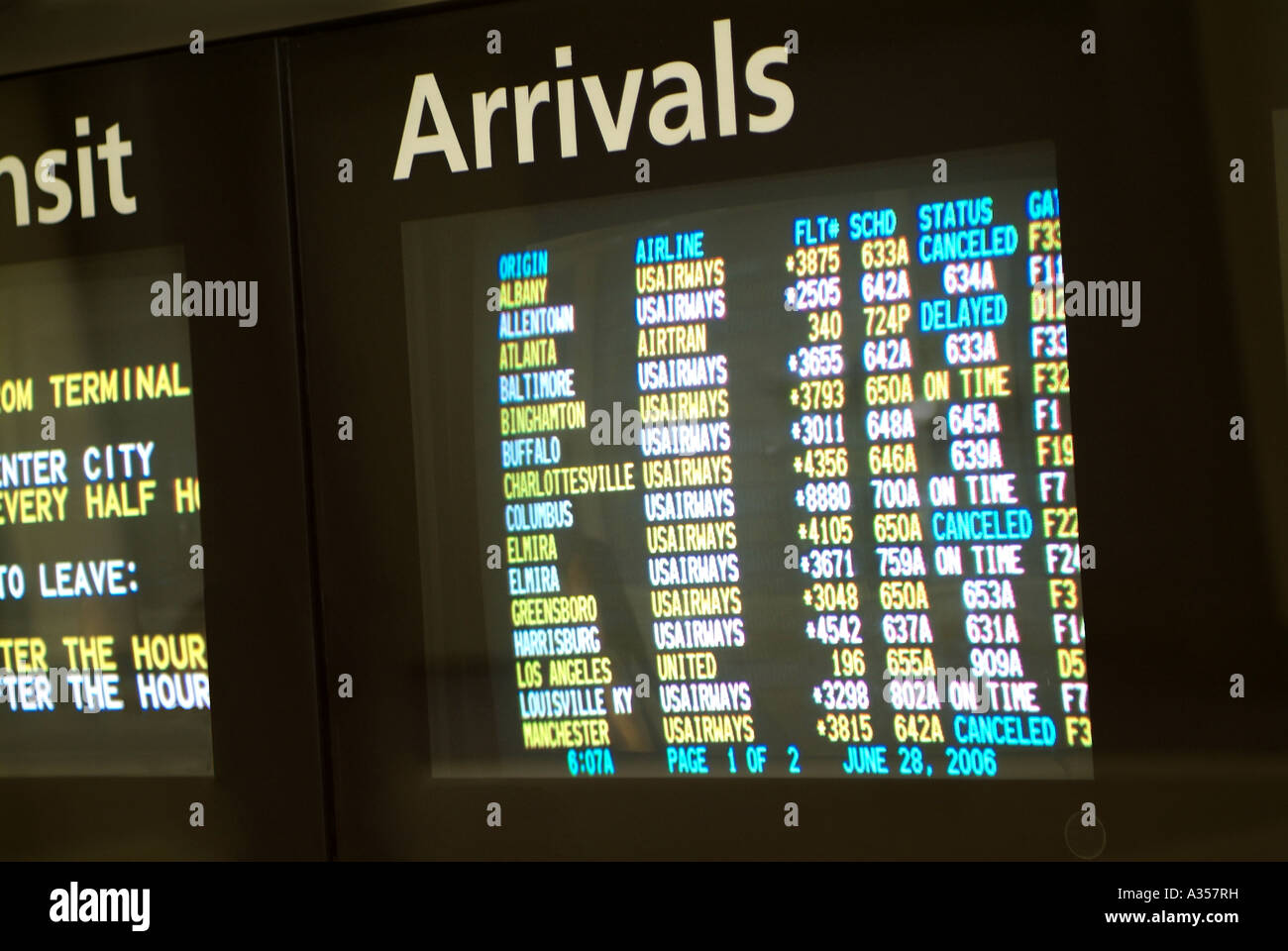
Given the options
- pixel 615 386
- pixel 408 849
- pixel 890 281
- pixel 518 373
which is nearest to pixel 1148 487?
pixel 890 281

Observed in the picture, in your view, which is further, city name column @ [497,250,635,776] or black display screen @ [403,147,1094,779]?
city name column @ [497,250,635,776]

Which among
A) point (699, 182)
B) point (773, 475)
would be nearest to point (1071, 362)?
point (773, 475)

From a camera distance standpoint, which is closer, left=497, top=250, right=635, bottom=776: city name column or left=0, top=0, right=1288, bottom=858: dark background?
left=0, top=0, right=1288, bottom=858: dark background

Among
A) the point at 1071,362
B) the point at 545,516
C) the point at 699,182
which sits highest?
the point at 699,182

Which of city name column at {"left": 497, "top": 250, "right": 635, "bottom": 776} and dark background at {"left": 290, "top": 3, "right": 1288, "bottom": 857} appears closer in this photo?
dark background at {"left": 290, "top": 3, "right": 1288, "bottom": 857}

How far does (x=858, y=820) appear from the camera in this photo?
1896 mm

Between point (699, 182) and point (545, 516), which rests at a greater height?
point (699, 182)

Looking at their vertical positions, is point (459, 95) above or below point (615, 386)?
above

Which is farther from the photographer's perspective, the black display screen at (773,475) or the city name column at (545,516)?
the city name column at (545,516)

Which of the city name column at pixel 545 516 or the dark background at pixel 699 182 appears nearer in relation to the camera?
the dark background at pixel 699 182

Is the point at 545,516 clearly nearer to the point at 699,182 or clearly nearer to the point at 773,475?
the point at 773,475

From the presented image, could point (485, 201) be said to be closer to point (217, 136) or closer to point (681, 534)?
point (217, 136)

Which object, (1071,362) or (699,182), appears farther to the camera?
(699,182)

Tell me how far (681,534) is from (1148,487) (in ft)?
2.23
